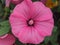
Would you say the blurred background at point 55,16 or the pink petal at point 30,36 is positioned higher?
the pink petal at point 30,36

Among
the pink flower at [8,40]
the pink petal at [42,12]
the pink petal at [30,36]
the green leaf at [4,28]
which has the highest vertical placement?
the pink petal at [42,12]

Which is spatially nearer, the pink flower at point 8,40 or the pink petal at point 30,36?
the pink petal at point 30,36

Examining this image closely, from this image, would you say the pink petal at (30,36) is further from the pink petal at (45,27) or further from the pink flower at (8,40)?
the pink flower at (8,40)

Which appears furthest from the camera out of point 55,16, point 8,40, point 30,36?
point 55,16

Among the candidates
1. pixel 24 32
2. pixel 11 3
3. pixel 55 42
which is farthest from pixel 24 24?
pixel 55 42

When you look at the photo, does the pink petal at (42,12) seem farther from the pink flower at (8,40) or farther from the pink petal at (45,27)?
the pink flower at (8,40)

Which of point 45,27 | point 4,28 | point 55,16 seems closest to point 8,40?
point 4,28

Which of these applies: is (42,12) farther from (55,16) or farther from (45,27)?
(55,16)

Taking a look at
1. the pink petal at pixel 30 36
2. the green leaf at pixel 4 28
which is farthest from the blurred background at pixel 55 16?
the pink petal at pixel 30 36

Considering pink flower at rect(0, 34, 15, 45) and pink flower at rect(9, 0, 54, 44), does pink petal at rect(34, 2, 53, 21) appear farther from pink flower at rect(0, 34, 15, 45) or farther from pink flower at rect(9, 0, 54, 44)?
pink flower at rect(0, 34, 15, 45)
